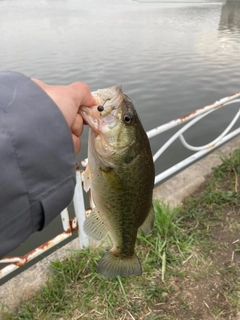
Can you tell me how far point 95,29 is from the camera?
17.4 meters

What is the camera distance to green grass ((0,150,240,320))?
8.13 ft

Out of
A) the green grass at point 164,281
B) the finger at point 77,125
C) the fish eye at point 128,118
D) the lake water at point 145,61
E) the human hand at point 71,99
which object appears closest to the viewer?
the human hand at point 71,99

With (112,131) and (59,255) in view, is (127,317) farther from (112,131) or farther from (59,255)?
(112,131)

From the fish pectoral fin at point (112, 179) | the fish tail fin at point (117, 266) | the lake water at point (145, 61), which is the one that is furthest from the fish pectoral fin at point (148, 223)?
the lake water at point (145, 61)

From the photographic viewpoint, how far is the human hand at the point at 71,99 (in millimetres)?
1273

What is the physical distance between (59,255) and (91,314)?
0.71 meters

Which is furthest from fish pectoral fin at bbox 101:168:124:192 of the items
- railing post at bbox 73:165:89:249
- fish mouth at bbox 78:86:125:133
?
railing post at bbox 73:165:89:249

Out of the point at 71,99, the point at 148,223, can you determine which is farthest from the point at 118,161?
the point at 148,223

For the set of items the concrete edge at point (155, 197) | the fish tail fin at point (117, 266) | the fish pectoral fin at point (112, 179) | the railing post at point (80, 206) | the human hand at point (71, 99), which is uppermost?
the human hand at point (71, 99)

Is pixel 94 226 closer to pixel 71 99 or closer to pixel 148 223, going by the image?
pixel 148 223

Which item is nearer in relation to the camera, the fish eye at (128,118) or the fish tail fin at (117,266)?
the fish eye at (128,118)

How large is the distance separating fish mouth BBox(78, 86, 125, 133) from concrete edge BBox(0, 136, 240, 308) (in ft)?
6.10

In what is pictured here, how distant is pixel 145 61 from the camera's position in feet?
39.1

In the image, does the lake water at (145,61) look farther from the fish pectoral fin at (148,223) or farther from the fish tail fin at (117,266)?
the fish pectoral fin at (148,223)
